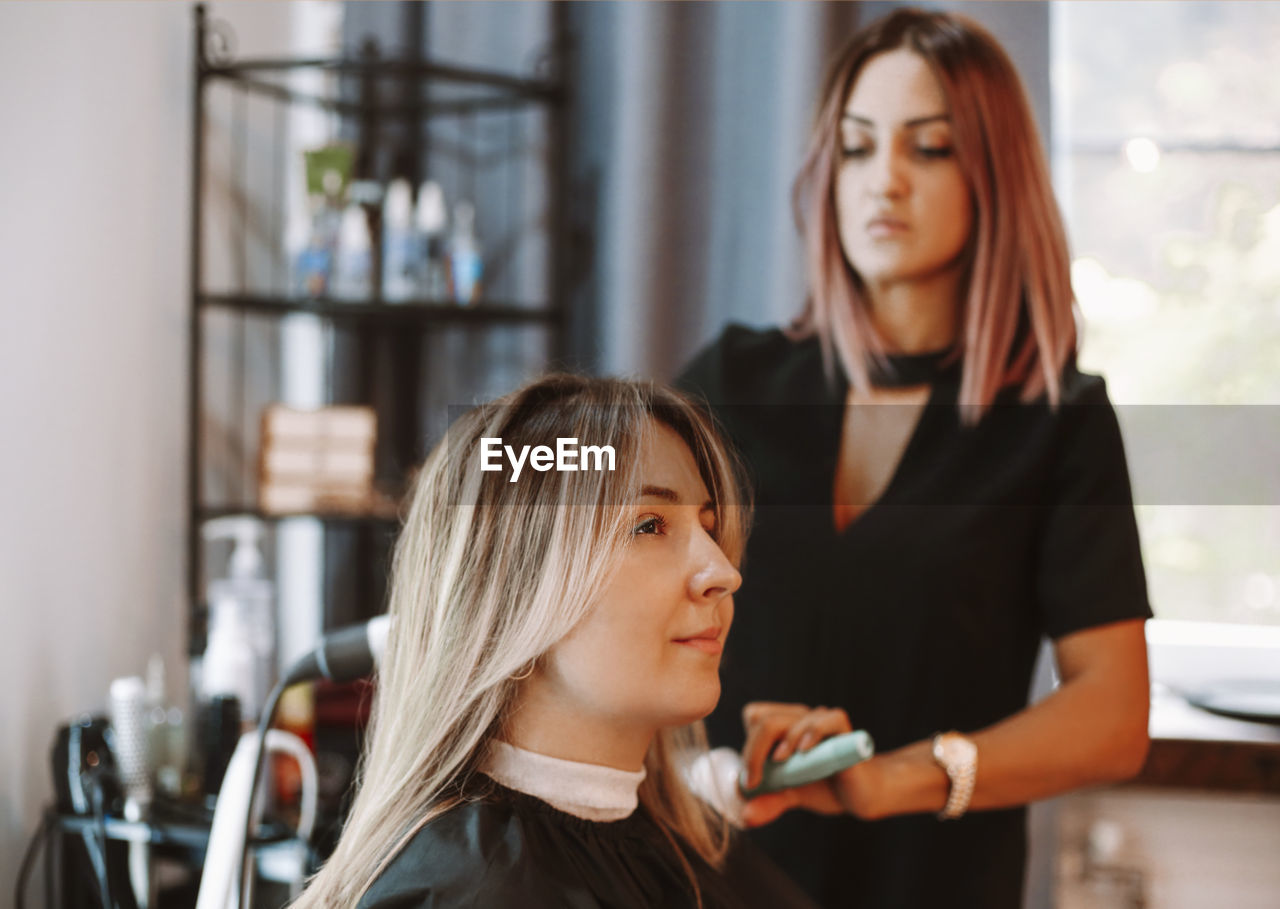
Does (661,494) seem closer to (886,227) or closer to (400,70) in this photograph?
(886,227)

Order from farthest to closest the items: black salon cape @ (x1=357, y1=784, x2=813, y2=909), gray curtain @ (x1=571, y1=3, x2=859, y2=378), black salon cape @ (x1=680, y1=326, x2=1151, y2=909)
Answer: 1. gray curtain @ (x1=571, y1=3, x2=859, y2=378)
2. black salon cape @ (x1=680, y1=326, x2=1151, y2=909)
3. black salon cape @ (x1=357, y1=784, x2=813, y2=909)

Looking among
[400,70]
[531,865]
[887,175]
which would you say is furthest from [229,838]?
[400,70]

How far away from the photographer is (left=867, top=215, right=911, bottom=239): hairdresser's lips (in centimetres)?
114

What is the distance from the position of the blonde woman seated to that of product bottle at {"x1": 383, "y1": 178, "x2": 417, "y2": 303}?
32.5 inches

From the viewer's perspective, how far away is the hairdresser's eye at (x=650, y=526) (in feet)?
2.58

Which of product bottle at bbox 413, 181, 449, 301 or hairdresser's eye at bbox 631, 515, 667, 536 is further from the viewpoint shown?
product bottle at bbox 413, 181, 449, 301

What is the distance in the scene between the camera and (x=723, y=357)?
1.32m

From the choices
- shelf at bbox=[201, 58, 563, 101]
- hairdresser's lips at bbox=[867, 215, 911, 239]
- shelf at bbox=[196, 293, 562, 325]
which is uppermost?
shelf at bbox=[201, 58, 563, 101]

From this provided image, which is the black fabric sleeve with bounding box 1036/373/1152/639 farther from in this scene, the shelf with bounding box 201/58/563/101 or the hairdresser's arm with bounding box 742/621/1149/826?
the shelf with bounding box 201/58/563/101

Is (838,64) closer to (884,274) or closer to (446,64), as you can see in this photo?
(884,274)

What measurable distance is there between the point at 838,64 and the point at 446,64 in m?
0.74

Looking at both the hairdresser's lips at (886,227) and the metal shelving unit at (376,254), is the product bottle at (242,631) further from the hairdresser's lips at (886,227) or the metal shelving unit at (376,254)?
the hairdresser's lips at (886,227)

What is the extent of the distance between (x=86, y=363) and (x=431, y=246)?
0.51 meters

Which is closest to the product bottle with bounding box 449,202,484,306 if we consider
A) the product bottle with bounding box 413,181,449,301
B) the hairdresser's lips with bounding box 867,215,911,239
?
the product bottle with bounding box 413,181,449,301
